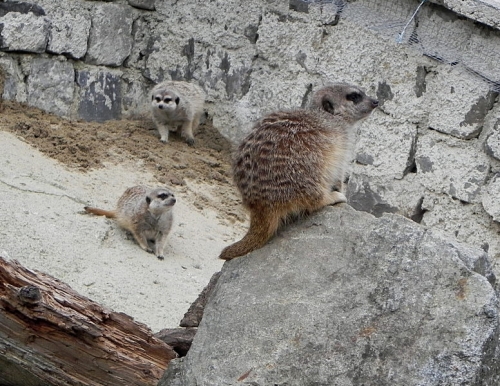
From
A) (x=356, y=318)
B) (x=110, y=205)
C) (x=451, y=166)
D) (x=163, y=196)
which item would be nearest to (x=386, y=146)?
(x=451, y=166)

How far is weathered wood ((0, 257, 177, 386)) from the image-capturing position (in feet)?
10.7

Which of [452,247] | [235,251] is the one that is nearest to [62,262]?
[235,251]

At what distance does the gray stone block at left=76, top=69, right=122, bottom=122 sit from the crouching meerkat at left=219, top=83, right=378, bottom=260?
11.3 ft

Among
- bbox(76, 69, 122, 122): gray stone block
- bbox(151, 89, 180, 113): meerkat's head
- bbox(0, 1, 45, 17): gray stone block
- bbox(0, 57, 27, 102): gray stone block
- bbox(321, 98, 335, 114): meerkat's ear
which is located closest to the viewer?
bbox(321, 98, 335, 114): meerkat's ear

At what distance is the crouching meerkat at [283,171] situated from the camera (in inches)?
141

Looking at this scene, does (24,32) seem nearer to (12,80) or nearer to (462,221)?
(12,80)

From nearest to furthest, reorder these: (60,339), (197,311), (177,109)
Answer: (60,339)
(197,311)
(177,109)

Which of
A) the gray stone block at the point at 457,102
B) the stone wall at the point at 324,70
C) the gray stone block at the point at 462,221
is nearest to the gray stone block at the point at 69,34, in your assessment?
the stone wall at the point at 324,70

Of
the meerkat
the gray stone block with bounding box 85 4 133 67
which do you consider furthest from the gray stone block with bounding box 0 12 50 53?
the meerkat

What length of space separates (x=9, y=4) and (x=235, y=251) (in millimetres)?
3608

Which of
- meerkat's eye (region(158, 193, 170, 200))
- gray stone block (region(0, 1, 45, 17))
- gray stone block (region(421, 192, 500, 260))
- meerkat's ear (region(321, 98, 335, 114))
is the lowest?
meerkat's eye (region(158, 193, 170, 200))

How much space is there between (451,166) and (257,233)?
89.5 inches

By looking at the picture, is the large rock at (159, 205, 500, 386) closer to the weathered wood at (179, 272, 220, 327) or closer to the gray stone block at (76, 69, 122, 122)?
the weathered wood at (179, 272, 220, 327)

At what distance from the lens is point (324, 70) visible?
20.4ft
